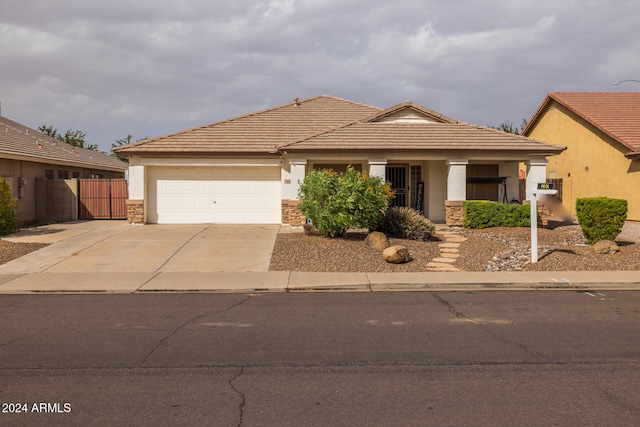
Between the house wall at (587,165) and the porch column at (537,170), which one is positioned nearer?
the porch column at (537,170)

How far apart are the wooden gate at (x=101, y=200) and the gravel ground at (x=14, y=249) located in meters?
7.56

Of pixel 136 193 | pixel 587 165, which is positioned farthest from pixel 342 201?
pixel 587 165

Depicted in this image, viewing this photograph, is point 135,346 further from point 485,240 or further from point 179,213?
point 179,213

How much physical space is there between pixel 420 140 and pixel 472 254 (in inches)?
289

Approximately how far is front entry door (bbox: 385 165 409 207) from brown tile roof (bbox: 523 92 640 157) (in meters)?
10.2

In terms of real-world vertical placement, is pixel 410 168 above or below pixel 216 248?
above

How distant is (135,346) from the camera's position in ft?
23.7

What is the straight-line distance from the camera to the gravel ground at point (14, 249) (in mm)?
15165

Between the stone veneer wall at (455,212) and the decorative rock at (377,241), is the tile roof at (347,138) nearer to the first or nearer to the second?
the stone veneer wall at (455,212)

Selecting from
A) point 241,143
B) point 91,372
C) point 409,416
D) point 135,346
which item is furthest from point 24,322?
point 241,143

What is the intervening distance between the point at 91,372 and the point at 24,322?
10.3 feet

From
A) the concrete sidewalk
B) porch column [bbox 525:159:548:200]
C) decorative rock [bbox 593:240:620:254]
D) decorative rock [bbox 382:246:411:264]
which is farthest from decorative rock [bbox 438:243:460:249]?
porch column [bbox 525:159:548:200]

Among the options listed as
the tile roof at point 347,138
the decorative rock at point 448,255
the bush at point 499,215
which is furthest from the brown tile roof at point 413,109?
the decorative rock at point 448,255

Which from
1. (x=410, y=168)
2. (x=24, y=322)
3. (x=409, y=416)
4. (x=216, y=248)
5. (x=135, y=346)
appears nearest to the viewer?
(x=409, y=416)
